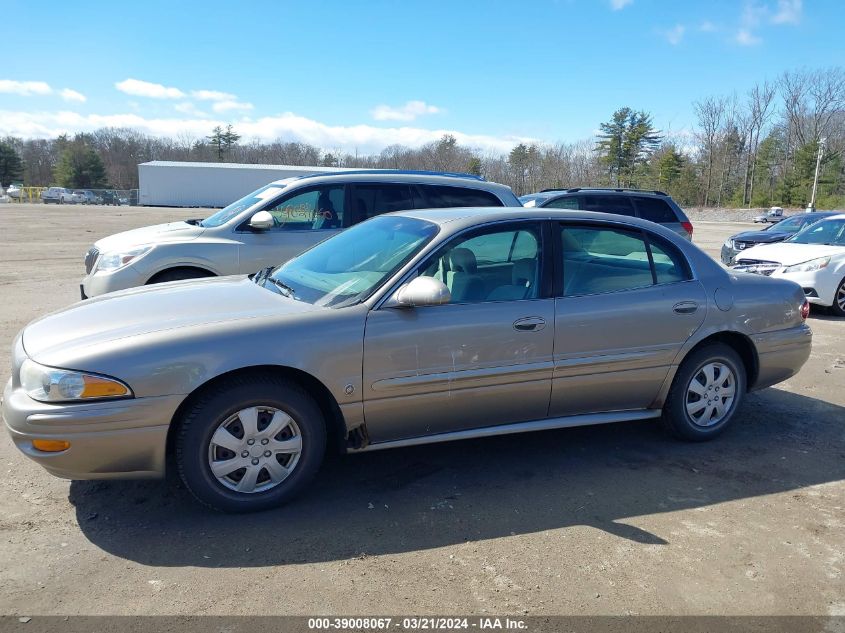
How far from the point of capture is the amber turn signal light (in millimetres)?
3113

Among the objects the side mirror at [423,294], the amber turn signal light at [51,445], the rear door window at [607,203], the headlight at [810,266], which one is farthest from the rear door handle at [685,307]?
the rear door window at [607,203]

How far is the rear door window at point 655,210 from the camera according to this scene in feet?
38.2

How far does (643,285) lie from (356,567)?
8.83 ft

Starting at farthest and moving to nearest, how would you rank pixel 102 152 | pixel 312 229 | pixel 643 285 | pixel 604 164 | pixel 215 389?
pixel 102 152
pixel 604 164
pixel 312 229
pixel 643 285
pixel 215 389

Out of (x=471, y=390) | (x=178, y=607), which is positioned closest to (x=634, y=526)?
(x=471, y=390)

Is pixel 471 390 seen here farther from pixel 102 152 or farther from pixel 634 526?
pixel 102 152

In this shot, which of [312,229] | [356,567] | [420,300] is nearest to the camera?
[356,567]

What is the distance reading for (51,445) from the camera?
3.13 metres

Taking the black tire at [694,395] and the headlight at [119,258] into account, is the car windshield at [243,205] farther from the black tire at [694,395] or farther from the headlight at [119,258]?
the black tire at [694,395]

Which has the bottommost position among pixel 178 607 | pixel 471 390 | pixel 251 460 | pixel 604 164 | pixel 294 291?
pixel 178 607

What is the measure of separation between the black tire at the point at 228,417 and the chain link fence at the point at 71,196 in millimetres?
68413

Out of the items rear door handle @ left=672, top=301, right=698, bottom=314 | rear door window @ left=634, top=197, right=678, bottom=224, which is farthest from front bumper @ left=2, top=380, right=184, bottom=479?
rear door window @ left=634, top=197, right=678, bottom=224

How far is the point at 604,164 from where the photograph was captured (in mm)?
78938

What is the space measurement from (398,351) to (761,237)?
15018mm
